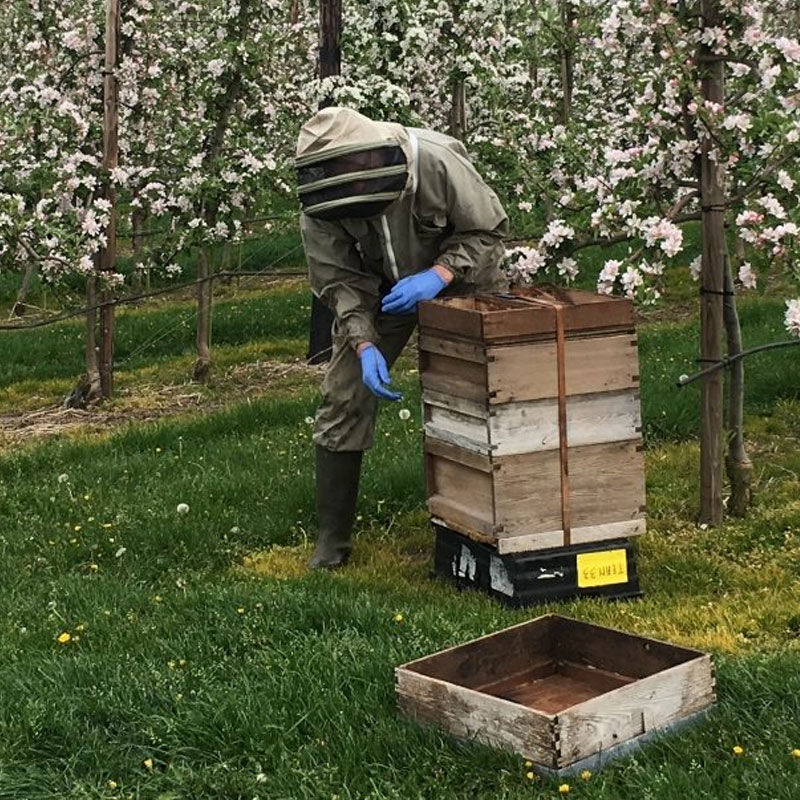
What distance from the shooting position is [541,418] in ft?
16.2

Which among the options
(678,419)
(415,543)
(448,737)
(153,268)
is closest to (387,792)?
(448,737)

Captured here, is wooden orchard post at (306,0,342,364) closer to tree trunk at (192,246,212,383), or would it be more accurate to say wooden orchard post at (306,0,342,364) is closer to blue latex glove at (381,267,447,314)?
tree trunk at (192,246,212,383)

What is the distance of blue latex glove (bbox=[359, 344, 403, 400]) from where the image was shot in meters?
5.29

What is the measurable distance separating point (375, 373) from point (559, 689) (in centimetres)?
172

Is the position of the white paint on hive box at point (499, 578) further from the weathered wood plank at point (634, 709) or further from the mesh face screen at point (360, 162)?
the mesh face screen at point (360, 162)

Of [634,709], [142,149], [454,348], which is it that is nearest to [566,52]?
[142,149]

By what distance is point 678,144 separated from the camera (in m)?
5.64

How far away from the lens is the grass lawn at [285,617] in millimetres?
3508

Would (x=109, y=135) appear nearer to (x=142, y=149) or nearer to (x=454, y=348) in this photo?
(x=142, y=149)

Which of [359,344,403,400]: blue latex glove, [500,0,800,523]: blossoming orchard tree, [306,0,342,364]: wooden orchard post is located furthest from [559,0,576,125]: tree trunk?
[359,344,403,400]: blue latex glove

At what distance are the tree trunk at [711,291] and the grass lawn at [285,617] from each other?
8.9 inches

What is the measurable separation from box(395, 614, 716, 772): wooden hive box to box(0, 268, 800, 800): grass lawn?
0.07 meters

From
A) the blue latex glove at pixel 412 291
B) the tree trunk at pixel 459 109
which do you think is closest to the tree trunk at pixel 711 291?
the blue latex glove at pixel 412 291

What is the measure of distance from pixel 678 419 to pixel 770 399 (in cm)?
99
